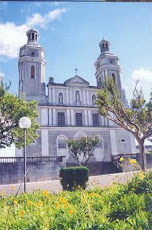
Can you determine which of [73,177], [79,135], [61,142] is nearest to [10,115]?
[73,177]

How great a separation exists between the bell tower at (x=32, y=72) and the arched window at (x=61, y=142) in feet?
18.4

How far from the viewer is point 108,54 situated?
102ft

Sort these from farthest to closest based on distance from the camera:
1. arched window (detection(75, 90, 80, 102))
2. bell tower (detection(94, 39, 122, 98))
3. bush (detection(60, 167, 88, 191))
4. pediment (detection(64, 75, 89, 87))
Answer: bell tower (detection(94, 39, 122, 98))
pediment (detection(64, 75, 89, 87))
arched window (detection(75, 90, 80, 102))
bush (detection(60, 167, 88, 191))

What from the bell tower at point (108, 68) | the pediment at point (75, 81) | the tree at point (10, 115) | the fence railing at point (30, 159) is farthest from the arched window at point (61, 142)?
the bell tower at point (108, 68)

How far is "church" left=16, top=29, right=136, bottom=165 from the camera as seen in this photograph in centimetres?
2472

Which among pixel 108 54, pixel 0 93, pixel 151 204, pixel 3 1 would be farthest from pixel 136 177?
pixel 108 54

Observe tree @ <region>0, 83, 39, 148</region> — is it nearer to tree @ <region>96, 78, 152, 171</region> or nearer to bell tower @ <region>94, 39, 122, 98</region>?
tree @ <region>96, 78, 152, 171</region>

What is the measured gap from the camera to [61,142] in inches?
975

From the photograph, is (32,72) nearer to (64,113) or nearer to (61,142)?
(64,113)

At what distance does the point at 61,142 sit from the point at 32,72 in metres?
10.6

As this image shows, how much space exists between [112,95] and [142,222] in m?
11.4

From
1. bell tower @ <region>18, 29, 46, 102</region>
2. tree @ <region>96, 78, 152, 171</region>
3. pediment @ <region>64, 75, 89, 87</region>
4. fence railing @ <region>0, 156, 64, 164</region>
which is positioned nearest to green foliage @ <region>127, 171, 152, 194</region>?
tree @ <region>96, 78, 152, 171</region>

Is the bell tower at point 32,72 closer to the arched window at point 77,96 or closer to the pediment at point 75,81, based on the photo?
the pediment at point 75,81

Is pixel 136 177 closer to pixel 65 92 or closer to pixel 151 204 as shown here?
pixel 151 204
